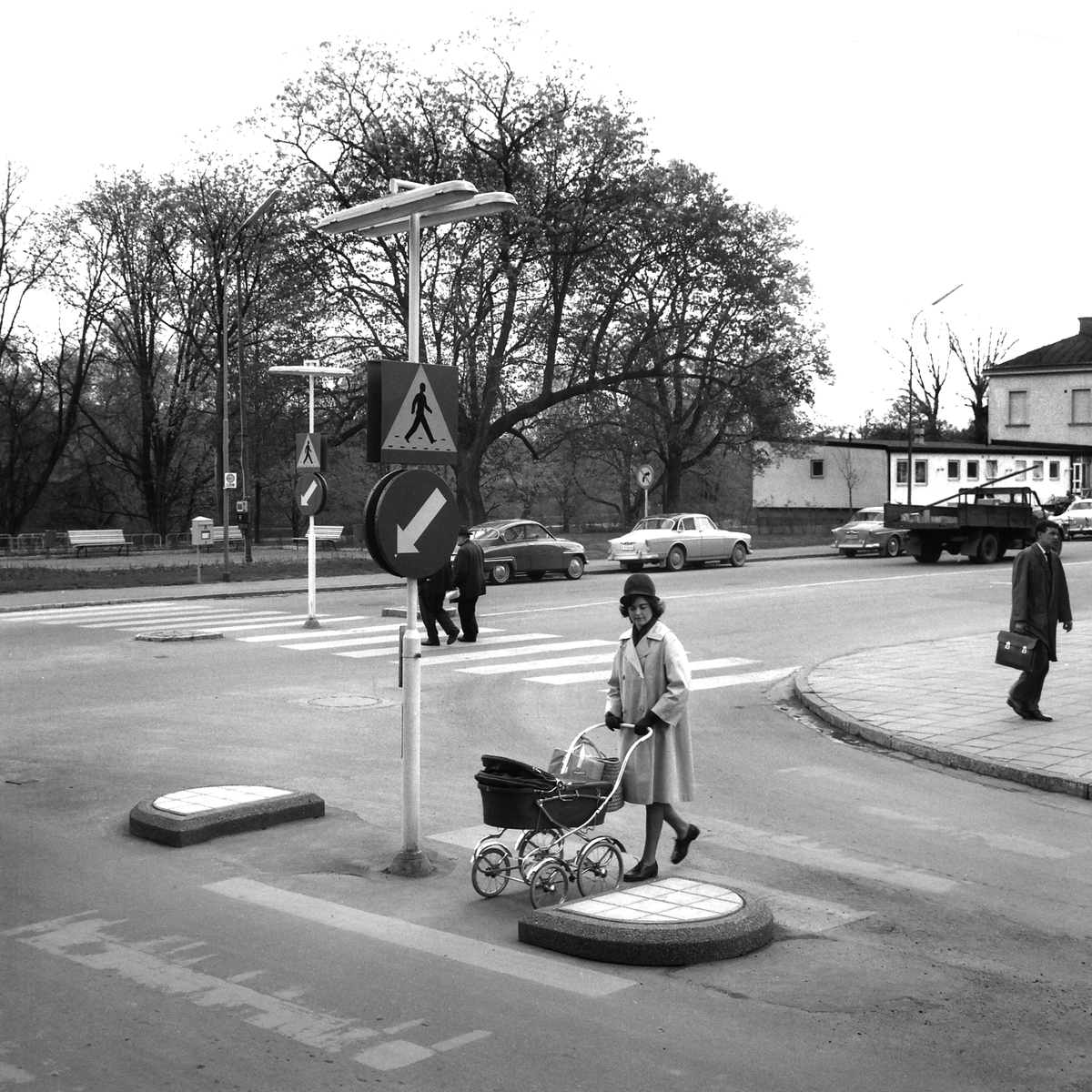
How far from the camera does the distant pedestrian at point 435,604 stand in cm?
1844

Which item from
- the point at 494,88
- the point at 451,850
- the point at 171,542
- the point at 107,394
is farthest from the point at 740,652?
the point at 107,394

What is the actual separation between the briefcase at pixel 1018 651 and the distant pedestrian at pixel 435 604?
798cm

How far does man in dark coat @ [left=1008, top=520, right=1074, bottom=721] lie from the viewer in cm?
1238

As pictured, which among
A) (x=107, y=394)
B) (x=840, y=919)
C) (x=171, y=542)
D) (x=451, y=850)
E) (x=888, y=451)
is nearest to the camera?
(x=840, y=919)

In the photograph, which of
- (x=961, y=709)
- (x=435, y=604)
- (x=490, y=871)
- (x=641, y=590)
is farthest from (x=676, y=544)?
(x=490, y=871)

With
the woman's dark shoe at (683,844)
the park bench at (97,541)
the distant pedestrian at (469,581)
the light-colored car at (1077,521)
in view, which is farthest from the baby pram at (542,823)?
the light-colored car at (1077,521)

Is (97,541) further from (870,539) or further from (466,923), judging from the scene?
(466,923)

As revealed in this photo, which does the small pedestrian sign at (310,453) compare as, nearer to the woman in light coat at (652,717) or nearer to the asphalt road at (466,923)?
the asphalt road at (466,923)

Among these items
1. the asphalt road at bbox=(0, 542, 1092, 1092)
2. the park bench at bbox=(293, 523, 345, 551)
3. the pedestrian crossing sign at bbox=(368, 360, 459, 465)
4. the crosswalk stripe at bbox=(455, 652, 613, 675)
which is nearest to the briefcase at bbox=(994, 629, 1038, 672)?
the asphalt road at bbox=(0, 542, 1092, 1092)

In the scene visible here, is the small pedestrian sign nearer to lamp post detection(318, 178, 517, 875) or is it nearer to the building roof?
lamp post detection(318, 178, 517, 875)

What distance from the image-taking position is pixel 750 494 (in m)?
74.5

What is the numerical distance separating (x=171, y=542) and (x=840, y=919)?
46.4 metres

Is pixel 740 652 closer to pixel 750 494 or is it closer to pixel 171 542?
pixel 171 542

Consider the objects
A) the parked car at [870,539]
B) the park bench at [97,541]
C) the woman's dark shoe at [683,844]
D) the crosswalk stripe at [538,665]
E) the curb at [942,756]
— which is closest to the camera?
the woman's dark shoe at [683,844]
